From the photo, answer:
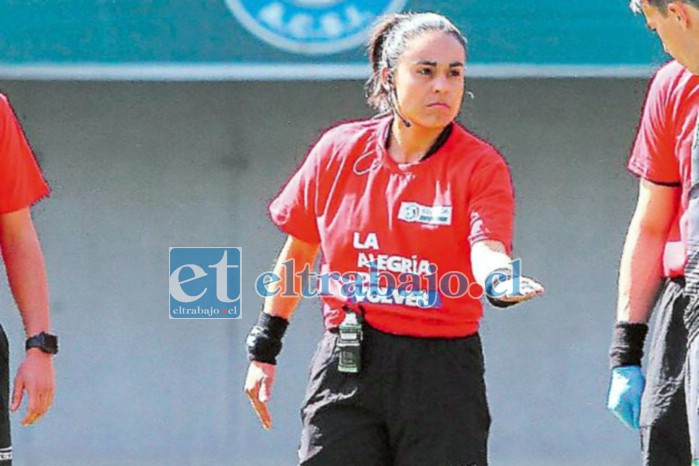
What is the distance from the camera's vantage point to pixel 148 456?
726 cm

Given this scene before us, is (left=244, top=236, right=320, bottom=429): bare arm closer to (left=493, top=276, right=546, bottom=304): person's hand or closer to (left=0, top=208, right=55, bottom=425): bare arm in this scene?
(left=0, top=208, right=55, bottom=425): bare arm

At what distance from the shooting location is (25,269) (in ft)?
12.2

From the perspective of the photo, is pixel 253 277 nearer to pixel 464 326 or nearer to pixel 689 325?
pixel 464 326

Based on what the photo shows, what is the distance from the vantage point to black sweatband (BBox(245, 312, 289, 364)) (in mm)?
3971

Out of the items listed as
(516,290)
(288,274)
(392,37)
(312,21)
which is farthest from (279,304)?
(312,21)

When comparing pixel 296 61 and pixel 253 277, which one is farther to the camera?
pixel 253 277

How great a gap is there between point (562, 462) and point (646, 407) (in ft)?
12.2

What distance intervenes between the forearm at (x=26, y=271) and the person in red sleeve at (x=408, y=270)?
706 millimetres

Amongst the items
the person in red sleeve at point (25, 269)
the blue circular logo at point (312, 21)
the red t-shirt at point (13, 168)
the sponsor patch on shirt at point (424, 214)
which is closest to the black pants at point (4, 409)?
the person in red sleeve at point (25, 269)

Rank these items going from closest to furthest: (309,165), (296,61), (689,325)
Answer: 1. (689,325)
2. (309,165)
3. (296,61)

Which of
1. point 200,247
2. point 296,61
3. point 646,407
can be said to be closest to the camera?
point 646,407

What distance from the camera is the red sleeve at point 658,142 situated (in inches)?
137

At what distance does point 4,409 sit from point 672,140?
1.72 m

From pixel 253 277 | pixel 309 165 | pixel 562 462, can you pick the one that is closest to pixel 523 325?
pixel 562 462
